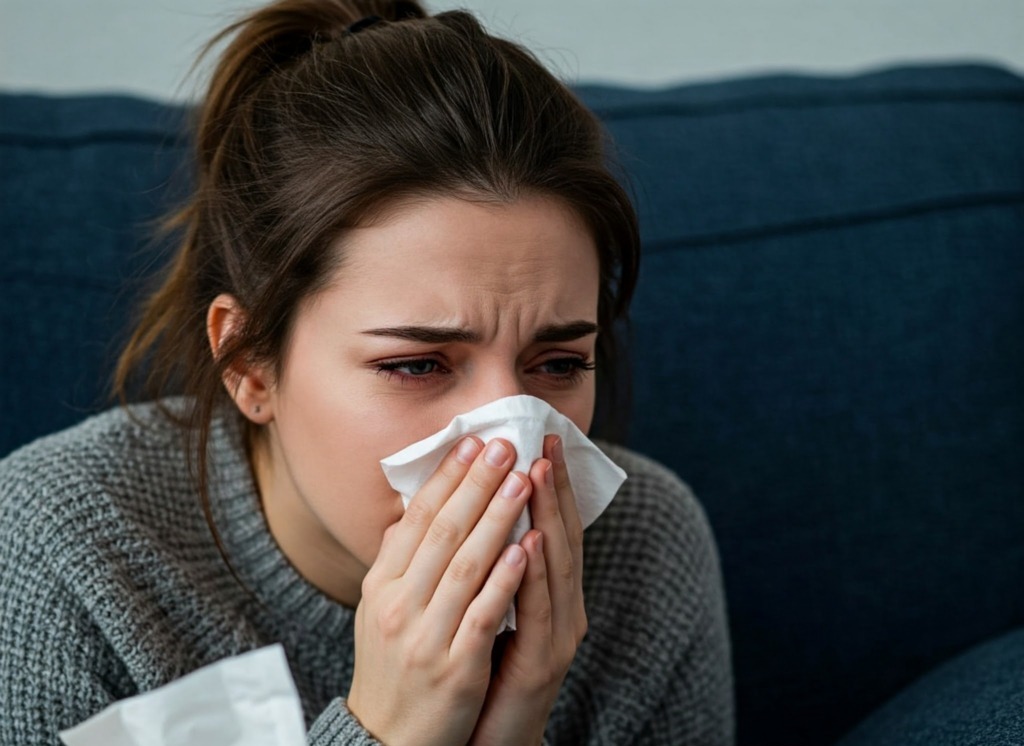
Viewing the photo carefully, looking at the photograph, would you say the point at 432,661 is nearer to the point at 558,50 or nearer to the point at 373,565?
the point at 373,565

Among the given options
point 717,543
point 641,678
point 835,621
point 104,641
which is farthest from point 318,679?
point 835,621

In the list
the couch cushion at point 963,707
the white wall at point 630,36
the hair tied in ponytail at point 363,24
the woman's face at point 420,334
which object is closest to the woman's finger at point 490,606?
the woman's face at point 420,334

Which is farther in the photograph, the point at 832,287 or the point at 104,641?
the point at 832,287

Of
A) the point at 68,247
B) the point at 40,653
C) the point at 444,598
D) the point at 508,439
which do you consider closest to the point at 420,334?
→ the point at 508,439

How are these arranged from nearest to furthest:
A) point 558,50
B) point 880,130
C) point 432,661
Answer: point 432,661 → point 880,130 → point 558,50

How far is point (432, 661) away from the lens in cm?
103

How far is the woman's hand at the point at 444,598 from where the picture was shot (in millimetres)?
992

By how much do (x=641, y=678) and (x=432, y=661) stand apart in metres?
0.38

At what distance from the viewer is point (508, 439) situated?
99cm

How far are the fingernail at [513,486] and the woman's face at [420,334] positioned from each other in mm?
75

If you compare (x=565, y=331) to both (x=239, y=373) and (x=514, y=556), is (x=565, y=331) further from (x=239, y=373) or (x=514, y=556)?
(x=239, y=373)

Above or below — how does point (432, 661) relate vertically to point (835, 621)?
above

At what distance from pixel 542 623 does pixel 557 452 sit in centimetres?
16

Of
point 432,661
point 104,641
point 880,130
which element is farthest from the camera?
point 880,130
